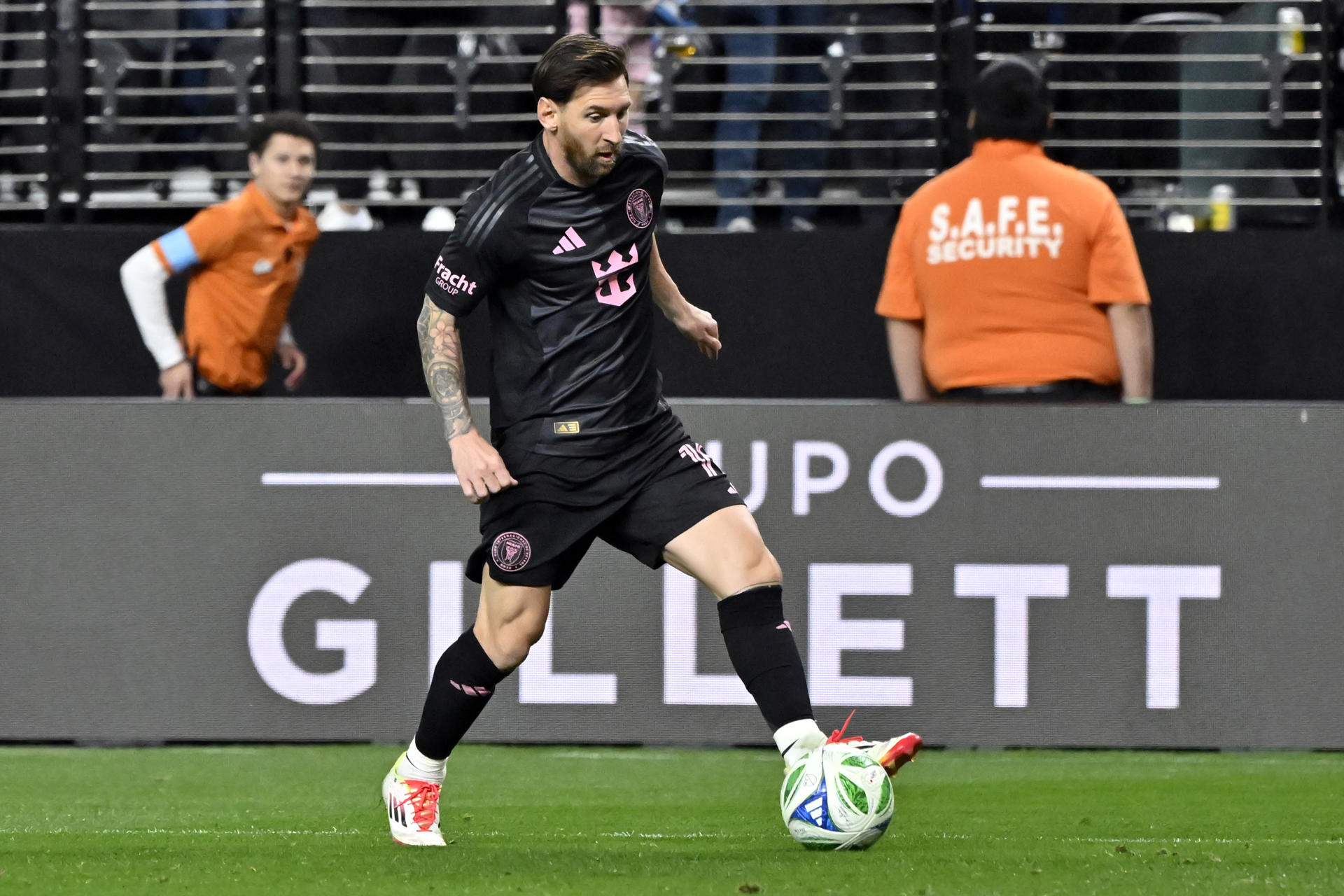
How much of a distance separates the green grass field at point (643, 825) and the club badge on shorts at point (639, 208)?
4.65 ft

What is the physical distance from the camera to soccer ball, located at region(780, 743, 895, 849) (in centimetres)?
403

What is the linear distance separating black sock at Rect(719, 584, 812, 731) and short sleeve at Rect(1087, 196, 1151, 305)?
242 cm

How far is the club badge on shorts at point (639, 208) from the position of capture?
4.40 m

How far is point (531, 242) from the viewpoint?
4.34 m

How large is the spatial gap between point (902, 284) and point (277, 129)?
95.8 inches

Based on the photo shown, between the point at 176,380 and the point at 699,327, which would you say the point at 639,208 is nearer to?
the point at 699,327

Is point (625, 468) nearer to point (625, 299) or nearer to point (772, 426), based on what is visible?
point (625, 299)

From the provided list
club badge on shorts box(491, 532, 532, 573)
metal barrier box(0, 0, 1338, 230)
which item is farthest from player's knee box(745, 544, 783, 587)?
metal barrier box(0, 0, 1338, 230)

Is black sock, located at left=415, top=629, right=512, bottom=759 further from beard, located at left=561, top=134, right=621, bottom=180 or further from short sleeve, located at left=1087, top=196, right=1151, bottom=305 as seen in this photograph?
short sleeve, located at left=1087, top=196, right=1151, bottom=305

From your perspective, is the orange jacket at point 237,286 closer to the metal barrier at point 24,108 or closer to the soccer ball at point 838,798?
the metal barrier at point 24,108

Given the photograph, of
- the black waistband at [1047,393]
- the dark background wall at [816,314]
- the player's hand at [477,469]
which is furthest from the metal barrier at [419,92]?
the player's hand at [477,469]

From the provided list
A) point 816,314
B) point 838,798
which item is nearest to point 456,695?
point 838,798

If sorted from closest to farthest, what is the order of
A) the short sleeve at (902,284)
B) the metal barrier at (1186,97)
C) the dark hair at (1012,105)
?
1. the dark hair at (1012,105)
2. the short sleeve at (902,284)
3. the metal barrier at (1186,97)

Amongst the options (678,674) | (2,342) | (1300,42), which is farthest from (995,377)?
(2,342)
